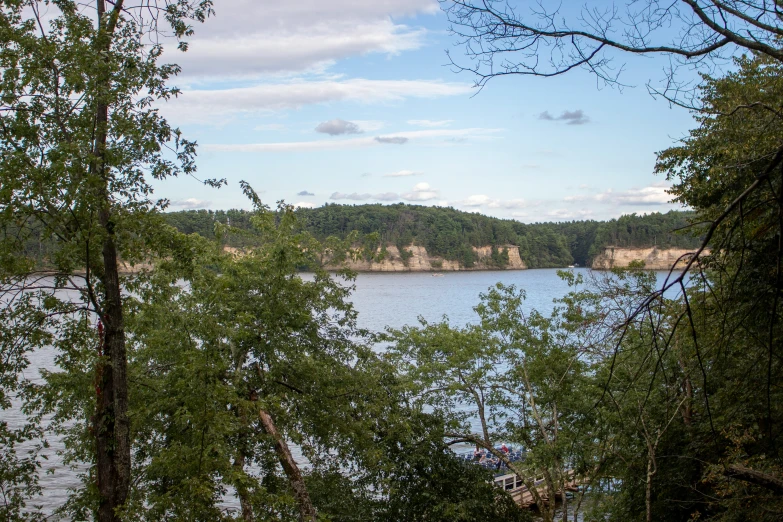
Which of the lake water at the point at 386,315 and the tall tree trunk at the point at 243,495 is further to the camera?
the lake water at the point at 386,315

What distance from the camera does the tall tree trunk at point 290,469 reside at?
9.38 m

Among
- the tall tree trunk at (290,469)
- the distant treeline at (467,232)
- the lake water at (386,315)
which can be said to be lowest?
the lake water at (386,315)

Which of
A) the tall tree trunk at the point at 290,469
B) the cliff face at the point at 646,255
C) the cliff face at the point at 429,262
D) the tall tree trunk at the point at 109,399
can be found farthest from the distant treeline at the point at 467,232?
the tall tree trunk at the point at 109,399

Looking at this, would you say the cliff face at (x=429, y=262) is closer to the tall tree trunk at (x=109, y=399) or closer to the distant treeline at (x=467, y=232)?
the distant treeline at (x=467, y=232)

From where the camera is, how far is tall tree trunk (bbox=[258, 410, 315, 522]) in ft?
30.8

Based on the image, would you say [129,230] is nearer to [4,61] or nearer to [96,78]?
[96,78]

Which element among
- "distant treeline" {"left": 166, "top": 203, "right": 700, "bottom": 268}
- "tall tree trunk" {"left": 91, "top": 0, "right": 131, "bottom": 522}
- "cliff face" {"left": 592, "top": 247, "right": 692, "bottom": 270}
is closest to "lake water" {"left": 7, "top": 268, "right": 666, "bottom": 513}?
"cliff face" {"left": 592, "top": 247, "right": 692, "bottom": 270}

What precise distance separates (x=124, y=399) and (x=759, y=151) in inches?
305

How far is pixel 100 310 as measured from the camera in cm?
789

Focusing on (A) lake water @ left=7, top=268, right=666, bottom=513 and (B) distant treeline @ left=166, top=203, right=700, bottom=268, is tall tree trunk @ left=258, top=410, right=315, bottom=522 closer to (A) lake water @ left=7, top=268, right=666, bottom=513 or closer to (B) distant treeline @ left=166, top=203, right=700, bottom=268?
(A) lake water @ left=7, top=268, right=666, bottom=513

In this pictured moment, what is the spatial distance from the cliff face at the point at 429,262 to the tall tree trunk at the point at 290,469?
396ft

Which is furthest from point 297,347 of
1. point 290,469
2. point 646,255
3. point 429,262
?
point 429,262

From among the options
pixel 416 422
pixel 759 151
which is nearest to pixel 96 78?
pixel 759 151

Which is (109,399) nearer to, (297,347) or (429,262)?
(297,347)
